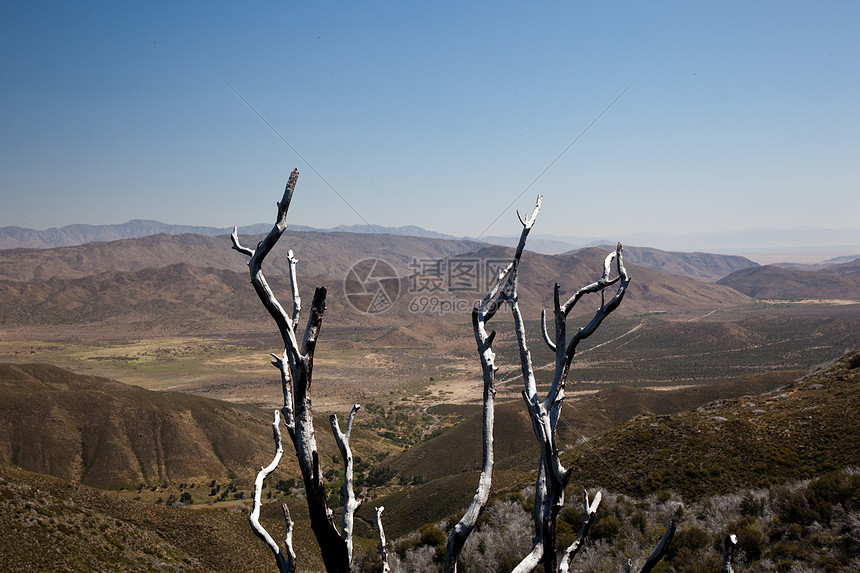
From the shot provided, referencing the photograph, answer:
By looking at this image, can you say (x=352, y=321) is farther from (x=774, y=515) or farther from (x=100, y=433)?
(x=774, y=515)

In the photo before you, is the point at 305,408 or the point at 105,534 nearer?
the point at 305,408

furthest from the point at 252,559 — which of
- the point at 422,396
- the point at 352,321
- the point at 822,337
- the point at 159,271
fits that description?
the point at 159,271

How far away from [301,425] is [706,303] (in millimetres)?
185391

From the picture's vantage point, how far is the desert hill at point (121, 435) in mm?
36406

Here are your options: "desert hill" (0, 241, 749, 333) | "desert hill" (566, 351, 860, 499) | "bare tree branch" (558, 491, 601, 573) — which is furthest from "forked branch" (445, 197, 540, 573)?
"desert hill" (0, 241, 749, 333)

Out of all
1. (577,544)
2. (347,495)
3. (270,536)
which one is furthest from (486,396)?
(270,536)

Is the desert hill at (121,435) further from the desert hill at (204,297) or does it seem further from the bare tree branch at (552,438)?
the desert hill at (204,297)

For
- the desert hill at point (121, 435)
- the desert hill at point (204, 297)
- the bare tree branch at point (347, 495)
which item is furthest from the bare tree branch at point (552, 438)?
the desert hill at point (204, 297)

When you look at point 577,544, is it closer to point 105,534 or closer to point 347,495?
point 347,495

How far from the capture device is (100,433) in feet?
131

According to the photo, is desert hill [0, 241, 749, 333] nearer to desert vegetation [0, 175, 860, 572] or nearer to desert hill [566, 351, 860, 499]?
desert vegetation [0, 175, 860, 572]

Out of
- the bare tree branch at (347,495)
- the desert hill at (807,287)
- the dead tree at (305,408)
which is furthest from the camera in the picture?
the desert hill at (807,287)

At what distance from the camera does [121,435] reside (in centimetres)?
4028

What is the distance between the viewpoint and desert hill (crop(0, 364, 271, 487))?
3641cm
